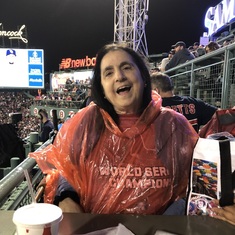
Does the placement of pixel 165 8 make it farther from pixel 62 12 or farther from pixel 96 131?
pixel 96 131

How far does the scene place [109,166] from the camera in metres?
1.39

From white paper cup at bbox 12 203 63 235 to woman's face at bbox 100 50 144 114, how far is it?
0.82 meters

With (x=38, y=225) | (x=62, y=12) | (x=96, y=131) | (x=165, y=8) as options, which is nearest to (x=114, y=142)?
(x=96, y=131)

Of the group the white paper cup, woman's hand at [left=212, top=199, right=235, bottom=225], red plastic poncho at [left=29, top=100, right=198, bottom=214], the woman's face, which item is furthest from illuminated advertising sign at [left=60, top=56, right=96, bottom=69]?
the white paper cup

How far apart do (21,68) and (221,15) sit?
30.5 ft

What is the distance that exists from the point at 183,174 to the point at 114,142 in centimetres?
37

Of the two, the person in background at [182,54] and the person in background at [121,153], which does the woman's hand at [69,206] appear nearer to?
the person in background at [121,153]

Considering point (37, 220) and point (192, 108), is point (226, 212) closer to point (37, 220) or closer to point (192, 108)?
point (37, 220)

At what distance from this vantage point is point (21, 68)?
1420 centimetres

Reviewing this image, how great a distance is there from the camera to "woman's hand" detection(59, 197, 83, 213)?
129cm

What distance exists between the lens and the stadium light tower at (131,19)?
15141 mm

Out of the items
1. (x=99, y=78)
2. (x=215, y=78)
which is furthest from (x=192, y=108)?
(x=99, y=78)

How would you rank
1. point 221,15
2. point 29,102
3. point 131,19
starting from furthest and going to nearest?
point 29,102 < point 131,19 < point 221,15

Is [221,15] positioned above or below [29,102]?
above
